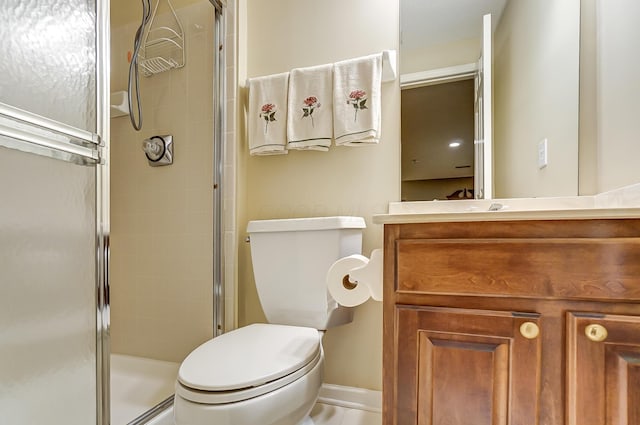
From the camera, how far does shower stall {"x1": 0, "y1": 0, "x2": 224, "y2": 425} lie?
0.70m

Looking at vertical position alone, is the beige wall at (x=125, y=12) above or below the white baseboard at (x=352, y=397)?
above


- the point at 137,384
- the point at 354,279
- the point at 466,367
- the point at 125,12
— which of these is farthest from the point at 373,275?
the point at 125,12

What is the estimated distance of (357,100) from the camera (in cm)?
124

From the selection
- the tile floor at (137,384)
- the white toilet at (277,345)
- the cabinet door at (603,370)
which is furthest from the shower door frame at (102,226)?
the cabinet door at (603,370)

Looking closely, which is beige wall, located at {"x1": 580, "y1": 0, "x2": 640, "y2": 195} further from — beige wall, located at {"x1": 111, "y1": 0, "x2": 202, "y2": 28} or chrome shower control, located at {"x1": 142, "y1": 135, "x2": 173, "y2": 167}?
beige wall, located at {"x1": 111, "y1": 0, "x2": 202, "y2": 28}

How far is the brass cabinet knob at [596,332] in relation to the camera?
0.55m

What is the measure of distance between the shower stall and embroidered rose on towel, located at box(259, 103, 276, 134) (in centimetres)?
60

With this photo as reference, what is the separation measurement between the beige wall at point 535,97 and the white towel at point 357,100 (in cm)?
44

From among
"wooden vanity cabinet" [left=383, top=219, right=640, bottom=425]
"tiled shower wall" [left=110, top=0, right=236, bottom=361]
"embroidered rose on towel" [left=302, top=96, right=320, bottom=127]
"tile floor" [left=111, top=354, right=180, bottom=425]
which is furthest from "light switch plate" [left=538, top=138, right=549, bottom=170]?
"tile floor" [left=111, top=354, right=180, bottom=425]

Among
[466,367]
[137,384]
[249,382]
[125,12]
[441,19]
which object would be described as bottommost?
[137,384]

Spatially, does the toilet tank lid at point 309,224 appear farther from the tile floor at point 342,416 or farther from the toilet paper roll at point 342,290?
the tile floor at point 342,416

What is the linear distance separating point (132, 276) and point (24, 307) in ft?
3.14

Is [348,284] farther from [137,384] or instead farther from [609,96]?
[137,384]

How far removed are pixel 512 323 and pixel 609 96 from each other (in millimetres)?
822
